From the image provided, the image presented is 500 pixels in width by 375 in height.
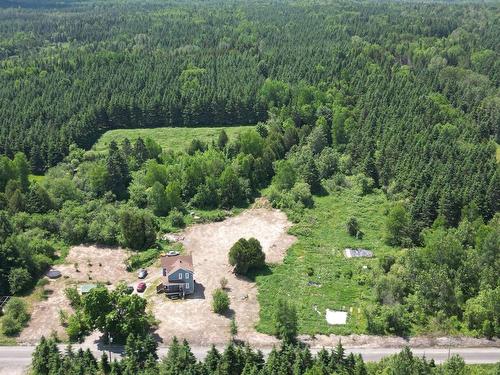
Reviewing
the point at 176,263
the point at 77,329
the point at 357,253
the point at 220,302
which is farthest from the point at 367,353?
the point at 77,329

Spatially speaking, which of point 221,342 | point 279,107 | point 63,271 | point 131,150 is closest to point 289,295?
point 221,342

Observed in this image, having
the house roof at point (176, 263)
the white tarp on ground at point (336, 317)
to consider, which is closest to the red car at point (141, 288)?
the house roof at point (176, 263)

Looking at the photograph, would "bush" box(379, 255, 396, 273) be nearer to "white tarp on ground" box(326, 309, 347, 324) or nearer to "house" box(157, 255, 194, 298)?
"white tarp on ground" box(326, 309, 347, 324)

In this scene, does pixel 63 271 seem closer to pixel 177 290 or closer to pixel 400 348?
pixel 177 290

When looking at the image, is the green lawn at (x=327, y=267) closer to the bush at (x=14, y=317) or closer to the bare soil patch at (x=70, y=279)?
the bare soil patch at (x=70, y=279)

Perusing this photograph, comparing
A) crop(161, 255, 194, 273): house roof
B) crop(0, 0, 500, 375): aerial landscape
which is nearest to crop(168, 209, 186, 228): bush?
crop(0, 0, 500, 375): aerial landscape

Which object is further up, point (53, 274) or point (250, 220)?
point (53, 274)

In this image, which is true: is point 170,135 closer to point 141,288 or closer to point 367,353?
point 141,288

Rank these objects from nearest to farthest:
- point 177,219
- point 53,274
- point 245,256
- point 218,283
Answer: point 218,283 < point 53,274 < point 245,256 < point 177,219
